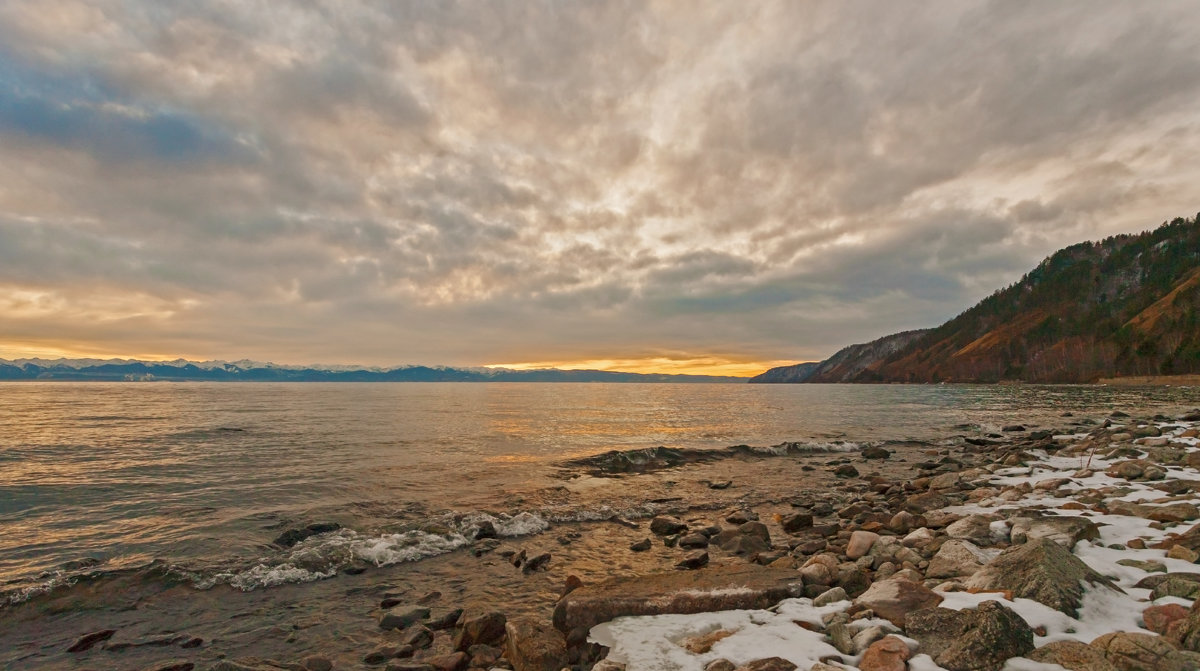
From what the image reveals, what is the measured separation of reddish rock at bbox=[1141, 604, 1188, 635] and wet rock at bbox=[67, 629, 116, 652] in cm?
1529

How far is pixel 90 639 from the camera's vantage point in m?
8.88

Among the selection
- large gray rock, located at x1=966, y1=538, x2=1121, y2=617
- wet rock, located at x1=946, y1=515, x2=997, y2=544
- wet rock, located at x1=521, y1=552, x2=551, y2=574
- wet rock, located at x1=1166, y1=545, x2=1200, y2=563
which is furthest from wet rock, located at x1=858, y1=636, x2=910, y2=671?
wet rock, located at x1=521, y1=552, x2=551, y2=574

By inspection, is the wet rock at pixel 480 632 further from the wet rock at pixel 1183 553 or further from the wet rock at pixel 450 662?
the wet rock at pixel 1183 553

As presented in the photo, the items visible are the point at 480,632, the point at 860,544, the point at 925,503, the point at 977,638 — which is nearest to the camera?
the point at 977,638

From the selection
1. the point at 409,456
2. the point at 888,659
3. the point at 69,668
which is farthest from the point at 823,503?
the point at 409,456

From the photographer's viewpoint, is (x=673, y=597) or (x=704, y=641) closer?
(x=704, y=641)

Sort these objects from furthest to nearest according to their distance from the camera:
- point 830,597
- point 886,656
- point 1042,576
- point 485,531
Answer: point 485,531, point 830,597, point 1042,576, point 886,656

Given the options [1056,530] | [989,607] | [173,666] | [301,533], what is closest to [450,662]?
[173,666]

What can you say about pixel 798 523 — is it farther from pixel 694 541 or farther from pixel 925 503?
pixel 925 503

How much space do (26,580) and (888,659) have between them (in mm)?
16976

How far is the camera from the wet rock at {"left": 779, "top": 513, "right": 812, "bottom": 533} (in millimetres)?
15156

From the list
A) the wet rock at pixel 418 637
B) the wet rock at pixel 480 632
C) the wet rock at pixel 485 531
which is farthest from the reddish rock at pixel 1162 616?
the wet rock at pixel 485 531

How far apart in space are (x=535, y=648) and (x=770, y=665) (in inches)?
132

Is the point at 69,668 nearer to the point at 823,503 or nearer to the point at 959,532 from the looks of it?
the point at 959,532
